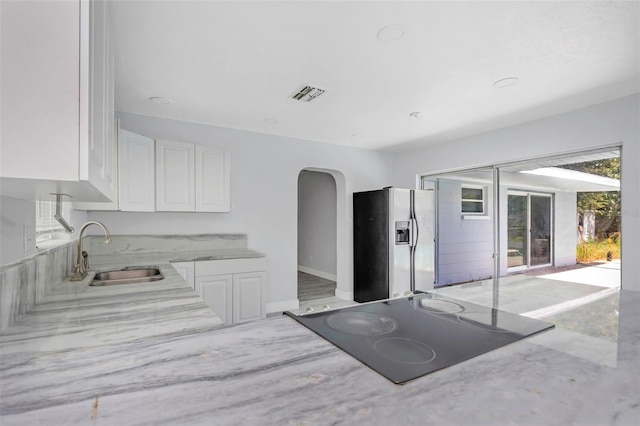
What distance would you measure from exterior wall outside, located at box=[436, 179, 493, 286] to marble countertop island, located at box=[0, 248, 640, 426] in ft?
12.8

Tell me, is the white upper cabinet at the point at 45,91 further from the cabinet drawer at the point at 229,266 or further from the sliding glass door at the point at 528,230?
the sliding glass door at the point at 528,230

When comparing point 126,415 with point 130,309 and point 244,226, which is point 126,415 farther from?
point 244,226

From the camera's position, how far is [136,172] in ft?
9.95

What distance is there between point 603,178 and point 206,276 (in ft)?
13.2

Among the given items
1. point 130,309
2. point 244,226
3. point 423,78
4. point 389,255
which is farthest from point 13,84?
point 389,255

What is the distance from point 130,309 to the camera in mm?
1309

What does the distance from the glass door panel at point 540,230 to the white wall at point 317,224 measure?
337 cm

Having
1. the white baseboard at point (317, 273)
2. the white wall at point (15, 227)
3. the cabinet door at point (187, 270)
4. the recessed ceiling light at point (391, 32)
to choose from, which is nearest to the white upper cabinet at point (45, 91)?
the white wall at point (15, 227)

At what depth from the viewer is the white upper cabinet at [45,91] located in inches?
26.1

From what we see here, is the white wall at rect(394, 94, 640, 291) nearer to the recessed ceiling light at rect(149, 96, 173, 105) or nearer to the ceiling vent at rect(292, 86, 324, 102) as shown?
the ceiling vent at rect(292, 86, 324, 102)

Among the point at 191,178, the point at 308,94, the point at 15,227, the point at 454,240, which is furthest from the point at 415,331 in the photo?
the point at 454,240

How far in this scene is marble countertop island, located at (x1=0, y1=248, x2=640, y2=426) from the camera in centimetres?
55

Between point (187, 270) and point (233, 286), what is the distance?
1.58 ft

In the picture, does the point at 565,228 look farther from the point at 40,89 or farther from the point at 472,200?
the point at 40,89
